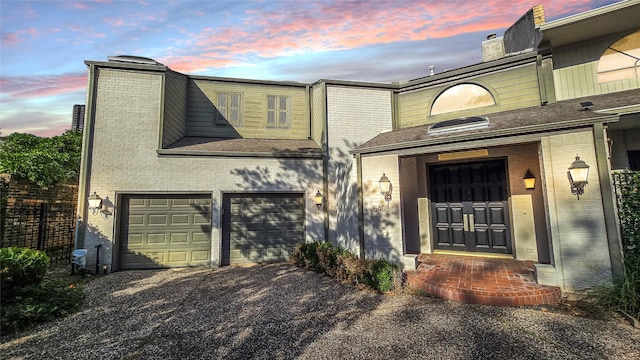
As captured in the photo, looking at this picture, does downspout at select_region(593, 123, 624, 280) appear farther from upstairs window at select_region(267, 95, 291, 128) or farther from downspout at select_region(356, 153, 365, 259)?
upstairs window at select_region(267, 95, 291, 128)

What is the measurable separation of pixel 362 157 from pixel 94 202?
27.6 feet

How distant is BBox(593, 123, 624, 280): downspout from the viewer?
520cm

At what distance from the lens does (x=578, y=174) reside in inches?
213

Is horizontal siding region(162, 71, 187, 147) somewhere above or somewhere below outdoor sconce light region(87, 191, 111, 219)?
above

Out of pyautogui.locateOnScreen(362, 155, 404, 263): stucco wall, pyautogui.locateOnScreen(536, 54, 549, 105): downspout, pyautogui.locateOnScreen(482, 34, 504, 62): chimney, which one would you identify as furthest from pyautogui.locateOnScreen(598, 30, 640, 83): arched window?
pyautogui.locateOnScreen(362, 155, 404, 263): stucco wall

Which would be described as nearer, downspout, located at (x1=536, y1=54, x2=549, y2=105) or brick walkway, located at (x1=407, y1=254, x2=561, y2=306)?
brick walkway, located at (x1=407, y1=254, x2=561, y2=306)

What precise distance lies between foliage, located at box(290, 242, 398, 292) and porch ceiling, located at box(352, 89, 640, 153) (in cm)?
330

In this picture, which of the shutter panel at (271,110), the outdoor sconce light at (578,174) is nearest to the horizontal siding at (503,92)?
the outdoor sconce light at (578,174)

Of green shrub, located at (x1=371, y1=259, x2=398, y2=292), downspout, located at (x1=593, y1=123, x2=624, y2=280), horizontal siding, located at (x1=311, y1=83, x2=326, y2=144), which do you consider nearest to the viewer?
downspout, located at (x1=593, y1=123, x2=624, y2=280)

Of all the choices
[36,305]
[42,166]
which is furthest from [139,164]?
[36,305]

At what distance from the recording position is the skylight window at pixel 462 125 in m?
7.35

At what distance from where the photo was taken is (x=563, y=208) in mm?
5754

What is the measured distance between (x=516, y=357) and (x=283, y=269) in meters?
6.31

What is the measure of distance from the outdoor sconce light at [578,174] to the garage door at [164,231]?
9.82m
